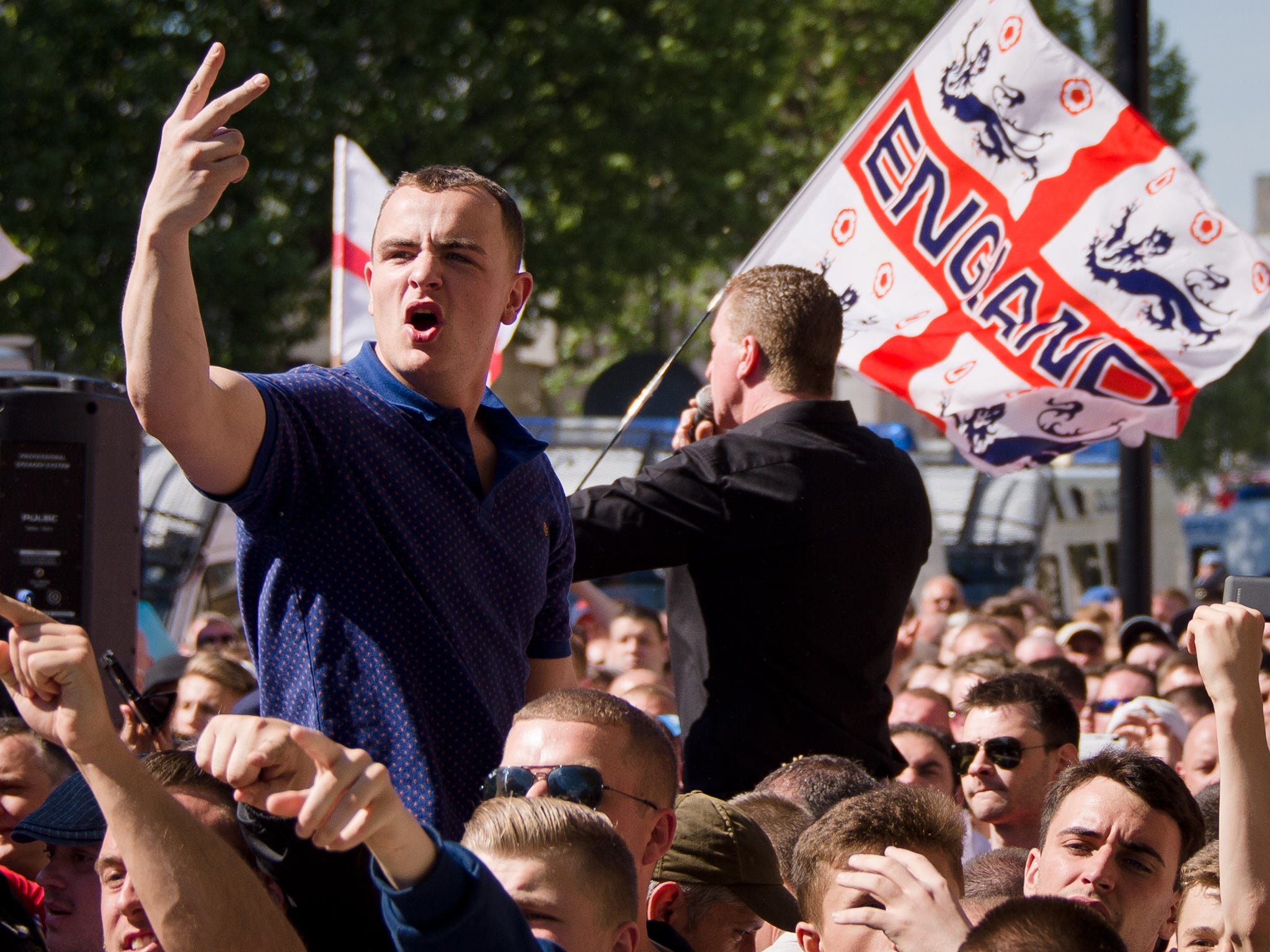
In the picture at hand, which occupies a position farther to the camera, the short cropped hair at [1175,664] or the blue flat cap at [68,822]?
the short cropped hair at [1175,664]

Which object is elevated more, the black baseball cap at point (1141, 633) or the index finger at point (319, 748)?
the index finger at point (319, 748)

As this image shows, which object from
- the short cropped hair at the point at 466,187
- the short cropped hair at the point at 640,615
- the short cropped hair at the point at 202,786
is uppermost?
the short cropped hair at the point at 466,187

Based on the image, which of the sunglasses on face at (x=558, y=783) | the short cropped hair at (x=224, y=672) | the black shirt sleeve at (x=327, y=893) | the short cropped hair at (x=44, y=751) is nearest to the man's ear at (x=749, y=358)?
the sunglasses on face at (x=558, y=783)

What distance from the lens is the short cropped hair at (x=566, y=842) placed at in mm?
2400

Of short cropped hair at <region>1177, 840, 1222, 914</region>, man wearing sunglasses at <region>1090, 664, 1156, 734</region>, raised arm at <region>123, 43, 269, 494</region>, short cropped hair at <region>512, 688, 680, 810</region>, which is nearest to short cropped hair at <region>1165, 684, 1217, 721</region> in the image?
man wearing sunglasses at <region>1090, 664, 1156, 734</region>

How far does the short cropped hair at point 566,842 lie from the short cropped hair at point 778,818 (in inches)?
39.7

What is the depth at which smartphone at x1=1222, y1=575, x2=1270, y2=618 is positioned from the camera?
9.73 feet

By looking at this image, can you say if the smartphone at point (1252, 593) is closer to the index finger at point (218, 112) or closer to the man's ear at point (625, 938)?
the man's ear at point (625, 938)

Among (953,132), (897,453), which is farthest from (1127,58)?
(897,453)

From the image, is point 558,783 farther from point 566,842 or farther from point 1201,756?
point 1201,756

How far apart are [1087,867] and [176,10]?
14480 mm

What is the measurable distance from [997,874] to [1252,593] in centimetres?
104

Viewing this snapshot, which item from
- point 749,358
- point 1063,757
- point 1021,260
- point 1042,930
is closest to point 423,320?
point 1042,930

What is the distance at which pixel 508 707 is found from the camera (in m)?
2.64
